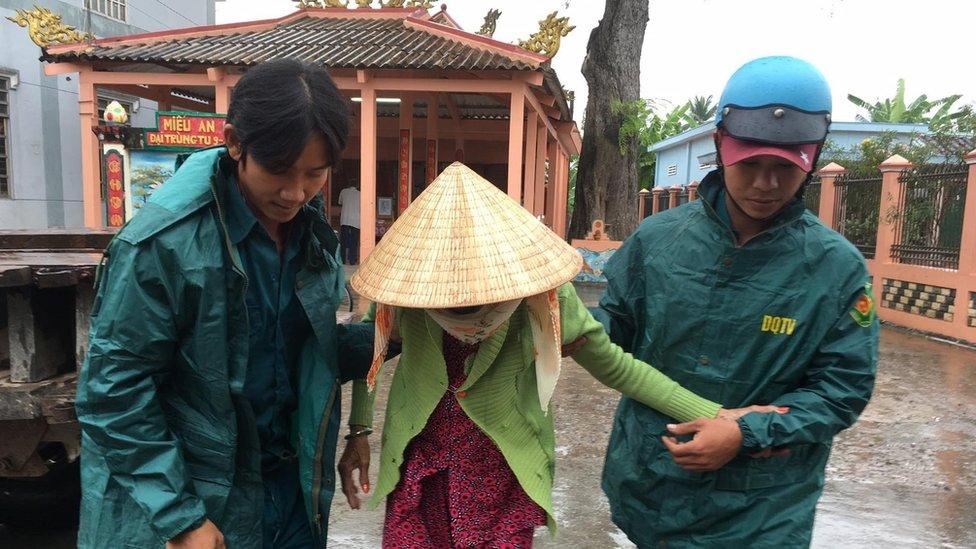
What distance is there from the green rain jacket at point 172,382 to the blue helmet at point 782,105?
1048 millimetres

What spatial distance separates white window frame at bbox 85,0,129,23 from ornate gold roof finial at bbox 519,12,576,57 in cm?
908

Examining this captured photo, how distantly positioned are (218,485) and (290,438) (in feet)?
0.85

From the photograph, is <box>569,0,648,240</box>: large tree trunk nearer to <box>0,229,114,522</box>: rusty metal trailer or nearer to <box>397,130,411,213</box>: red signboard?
<box>397,130,411,213</box>: red signboard

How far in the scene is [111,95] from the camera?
46.4ft

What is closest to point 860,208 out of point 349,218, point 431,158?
point 431,158

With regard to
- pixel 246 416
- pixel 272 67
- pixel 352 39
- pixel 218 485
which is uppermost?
pixel 352 39

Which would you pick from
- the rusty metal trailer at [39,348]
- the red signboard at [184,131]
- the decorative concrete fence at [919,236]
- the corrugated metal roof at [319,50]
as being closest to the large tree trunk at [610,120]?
the corrugated metal roof at [319,50]

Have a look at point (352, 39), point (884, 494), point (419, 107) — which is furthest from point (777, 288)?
point (419, 107)

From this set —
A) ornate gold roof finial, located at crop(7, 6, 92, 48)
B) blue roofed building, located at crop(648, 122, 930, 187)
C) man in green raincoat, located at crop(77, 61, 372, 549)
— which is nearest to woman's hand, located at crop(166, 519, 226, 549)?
man in green raincoat, located at crop(77, 61, 372, 549)

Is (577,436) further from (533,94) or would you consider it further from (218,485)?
(533,94)

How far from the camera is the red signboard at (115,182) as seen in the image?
22.7 ft

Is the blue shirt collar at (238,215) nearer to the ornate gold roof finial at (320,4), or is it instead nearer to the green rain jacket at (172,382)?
the green rain jacket at (172,382)

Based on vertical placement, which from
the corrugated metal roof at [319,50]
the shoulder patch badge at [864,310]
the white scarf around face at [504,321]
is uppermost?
the corrugated metal roof at [319,50]

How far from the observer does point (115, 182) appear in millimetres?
7020
